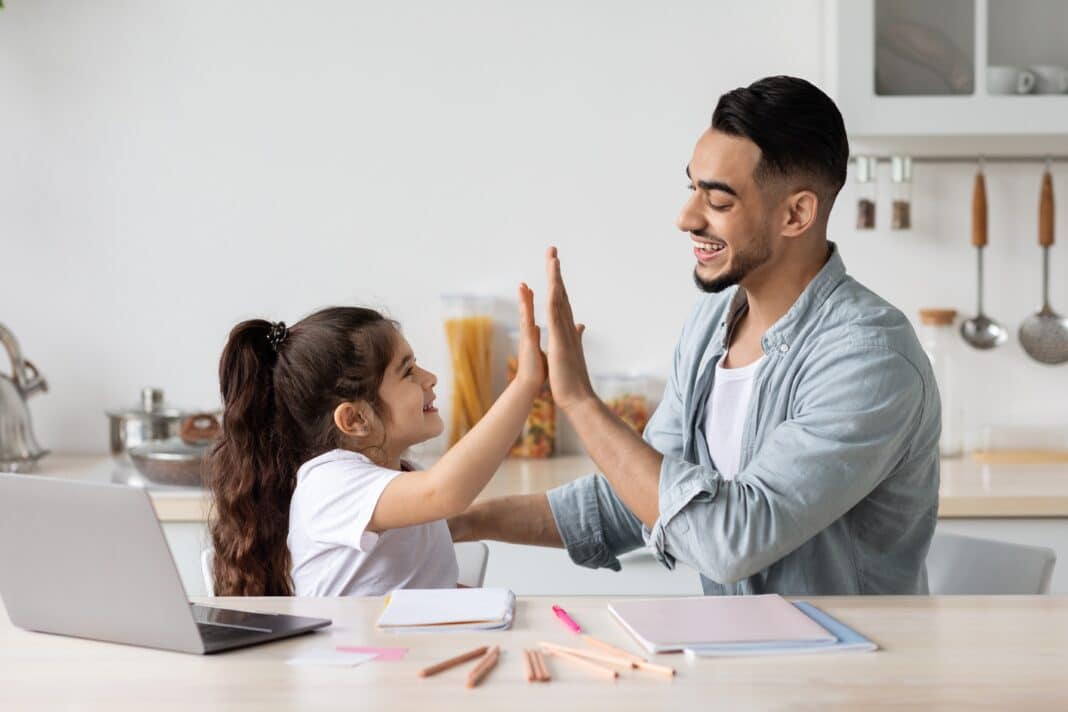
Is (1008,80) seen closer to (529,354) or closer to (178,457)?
(529,354)

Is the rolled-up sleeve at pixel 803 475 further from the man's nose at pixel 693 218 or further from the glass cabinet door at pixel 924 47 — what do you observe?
the glass cabinet door at pixel 924 47

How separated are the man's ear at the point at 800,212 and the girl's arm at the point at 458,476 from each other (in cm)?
48

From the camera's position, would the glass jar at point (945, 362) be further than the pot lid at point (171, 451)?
Yes

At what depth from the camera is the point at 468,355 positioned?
3.14 meters

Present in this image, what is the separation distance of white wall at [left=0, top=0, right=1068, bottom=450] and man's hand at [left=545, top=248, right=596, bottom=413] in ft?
4.85

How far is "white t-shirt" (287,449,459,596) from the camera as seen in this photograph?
5.69ft

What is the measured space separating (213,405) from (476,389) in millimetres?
668

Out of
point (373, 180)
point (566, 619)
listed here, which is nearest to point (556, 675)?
point (566, 619)

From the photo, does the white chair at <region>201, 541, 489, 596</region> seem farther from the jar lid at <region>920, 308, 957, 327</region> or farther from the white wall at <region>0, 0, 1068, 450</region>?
the jar lid at <region>920, 308, 957, 327</region>

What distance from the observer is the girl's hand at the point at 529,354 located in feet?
5.69

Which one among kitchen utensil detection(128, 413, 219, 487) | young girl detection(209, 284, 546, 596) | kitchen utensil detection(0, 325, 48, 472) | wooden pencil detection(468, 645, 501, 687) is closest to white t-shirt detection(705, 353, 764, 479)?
young girl detection(209, 284, 546, 596)

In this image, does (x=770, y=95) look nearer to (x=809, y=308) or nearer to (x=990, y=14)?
(x=809, y=308)

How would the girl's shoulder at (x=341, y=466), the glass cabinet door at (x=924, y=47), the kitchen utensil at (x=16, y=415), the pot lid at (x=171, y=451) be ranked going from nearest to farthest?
the girl's shoulder at (x=341, y=466) → the pot lid at (x=171, y=451) → the glass cabinet door at (x=924, y=47) → the kitchen utensil at (x=16, y=415)

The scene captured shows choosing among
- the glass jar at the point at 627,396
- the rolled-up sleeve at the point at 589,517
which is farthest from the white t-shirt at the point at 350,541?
the glass jar at the point at 627,396
